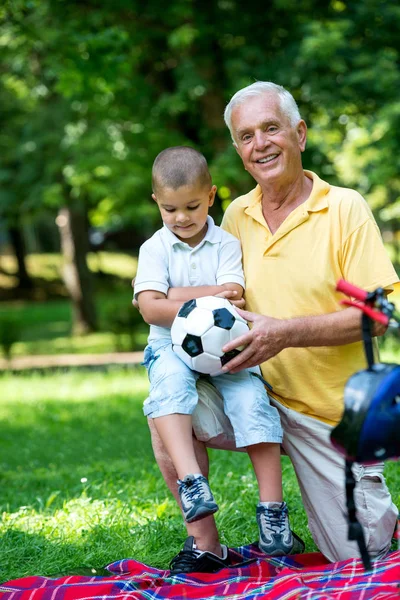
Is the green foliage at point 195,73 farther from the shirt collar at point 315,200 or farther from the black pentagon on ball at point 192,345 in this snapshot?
the black pentagon on ball at point 192,345

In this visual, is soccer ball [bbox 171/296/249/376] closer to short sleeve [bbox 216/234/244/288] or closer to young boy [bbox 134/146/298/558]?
young boy [bbox 134/146/298/558]

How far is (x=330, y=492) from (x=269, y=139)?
156cm

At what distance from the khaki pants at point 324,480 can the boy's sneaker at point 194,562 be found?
457 millimetres

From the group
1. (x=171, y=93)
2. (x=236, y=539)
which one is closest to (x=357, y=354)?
(x=236, y=539)

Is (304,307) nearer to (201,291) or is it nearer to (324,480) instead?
(201,291)

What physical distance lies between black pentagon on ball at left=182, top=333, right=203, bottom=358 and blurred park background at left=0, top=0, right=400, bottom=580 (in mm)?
1058

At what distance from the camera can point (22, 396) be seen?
455 inches

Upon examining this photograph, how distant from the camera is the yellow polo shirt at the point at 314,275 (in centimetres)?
375

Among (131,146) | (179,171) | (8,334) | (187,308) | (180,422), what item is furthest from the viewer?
(8,334)

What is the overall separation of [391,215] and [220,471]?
299 inches

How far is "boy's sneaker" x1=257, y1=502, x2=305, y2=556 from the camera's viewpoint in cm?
363

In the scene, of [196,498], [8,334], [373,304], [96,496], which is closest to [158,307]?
[196,498]

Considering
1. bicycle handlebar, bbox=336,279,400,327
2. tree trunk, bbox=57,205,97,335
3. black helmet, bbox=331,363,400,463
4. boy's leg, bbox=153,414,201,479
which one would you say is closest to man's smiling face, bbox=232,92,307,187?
boy's leg, bbox=153,414,201,479

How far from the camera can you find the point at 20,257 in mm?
30297
